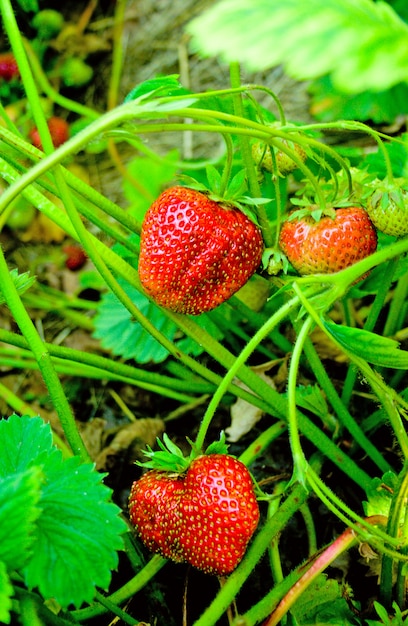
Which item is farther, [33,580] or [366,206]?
[366,206]

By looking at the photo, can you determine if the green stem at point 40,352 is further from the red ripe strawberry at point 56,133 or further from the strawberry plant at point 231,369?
Result: the red ripe strawberry at point 56,133

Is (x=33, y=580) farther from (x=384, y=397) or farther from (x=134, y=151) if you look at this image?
(x=134, y=151)

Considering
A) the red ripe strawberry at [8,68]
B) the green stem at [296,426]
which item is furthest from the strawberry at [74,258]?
the green stem at [296,426]

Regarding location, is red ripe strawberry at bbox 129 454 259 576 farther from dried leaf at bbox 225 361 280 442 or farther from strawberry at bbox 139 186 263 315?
dried leaf at bbox 225 361 280 442

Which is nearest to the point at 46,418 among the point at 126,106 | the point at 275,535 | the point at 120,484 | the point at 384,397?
the point at 120,484

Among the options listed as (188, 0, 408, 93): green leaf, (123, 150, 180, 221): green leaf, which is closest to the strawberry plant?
(188, 0, 408, 93): green leaf

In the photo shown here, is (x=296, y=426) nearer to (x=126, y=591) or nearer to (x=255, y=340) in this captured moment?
(x=255, y=340)
